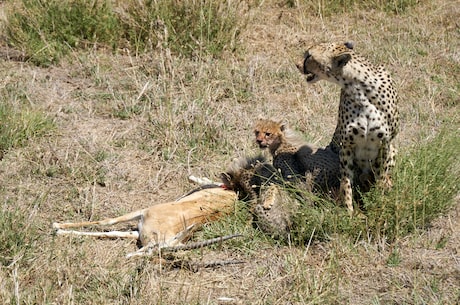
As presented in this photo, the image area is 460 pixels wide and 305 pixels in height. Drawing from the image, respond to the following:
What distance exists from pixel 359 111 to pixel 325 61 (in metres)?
0.34

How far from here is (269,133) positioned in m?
4.90

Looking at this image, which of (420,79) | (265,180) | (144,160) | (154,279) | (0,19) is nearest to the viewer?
(154,279)

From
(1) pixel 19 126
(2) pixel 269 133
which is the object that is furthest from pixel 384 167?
(1) pixel 19 126

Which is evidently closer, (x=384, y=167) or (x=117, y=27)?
(x=384, y=167)

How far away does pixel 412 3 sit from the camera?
26.1 ft

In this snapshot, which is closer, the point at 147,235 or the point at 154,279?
the point at 154,279

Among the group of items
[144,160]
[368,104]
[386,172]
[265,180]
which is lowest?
[144,160]

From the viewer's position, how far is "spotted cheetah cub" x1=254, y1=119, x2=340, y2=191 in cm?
454

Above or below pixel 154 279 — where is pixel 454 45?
above

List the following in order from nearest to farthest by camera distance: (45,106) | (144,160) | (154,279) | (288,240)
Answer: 1. (154,279)
2. (288,240)
3. (144,160)
4. (45,106)

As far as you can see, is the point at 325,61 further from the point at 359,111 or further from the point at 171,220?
the point at 171,220

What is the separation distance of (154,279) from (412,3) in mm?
5102

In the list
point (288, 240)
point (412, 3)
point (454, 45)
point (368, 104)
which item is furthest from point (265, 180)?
point (412, 3)

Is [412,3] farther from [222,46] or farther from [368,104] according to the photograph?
[368,104]
